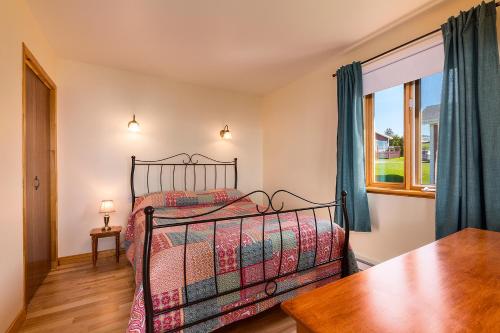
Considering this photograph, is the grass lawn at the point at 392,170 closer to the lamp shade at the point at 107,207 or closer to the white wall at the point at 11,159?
the lamp shade at the point at 107,207

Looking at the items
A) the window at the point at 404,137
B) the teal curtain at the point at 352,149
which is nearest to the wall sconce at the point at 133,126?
the teal curtain at the point at 352,149

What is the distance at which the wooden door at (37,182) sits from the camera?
2096mm

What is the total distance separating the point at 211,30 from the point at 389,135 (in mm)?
2098

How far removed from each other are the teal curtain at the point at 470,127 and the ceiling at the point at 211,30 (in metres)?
0.45

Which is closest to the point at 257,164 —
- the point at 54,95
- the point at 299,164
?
the point at 299,164

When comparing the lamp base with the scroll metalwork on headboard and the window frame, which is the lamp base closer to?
the scroll metalwork on headboard

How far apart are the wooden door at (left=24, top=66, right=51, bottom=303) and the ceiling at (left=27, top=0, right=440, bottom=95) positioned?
24.9 inches

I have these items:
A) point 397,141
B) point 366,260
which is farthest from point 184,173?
point 397,141

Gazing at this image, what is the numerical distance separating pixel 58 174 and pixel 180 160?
147 cm

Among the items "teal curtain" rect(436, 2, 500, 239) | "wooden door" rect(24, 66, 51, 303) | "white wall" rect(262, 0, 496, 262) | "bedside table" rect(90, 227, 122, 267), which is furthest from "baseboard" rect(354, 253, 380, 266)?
"wooden door" rect(24, 66, 51, 303)

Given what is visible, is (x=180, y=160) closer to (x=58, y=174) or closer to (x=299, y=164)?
(x=58, y=174)

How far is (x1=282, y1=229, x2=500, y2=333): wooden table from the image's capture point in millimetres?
637

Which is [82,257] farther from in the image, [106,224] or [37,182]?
[37,182]

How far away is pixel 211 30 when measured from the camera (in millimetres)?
2375
